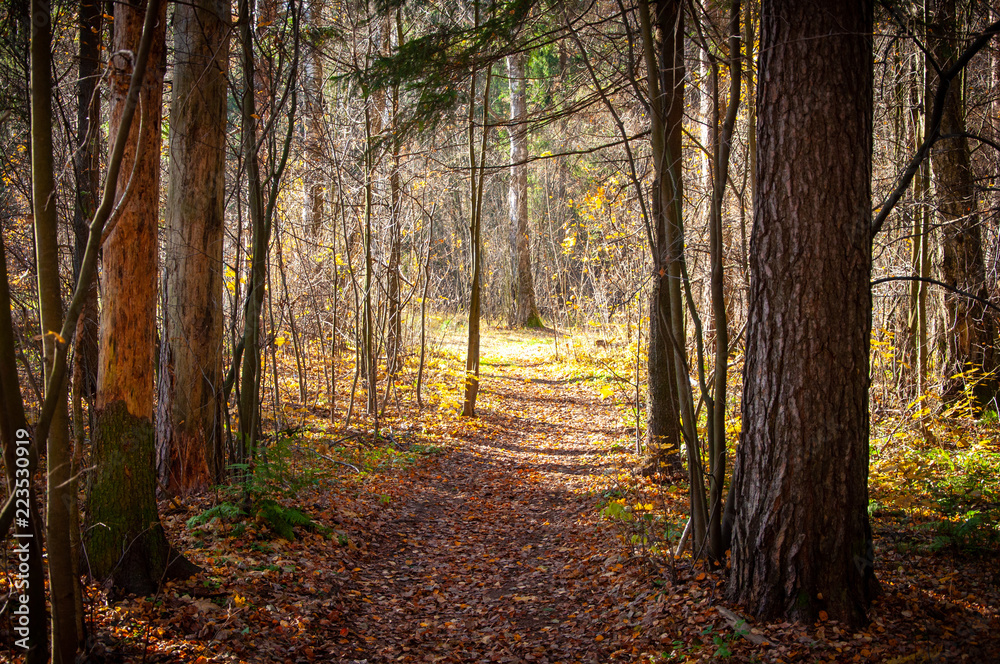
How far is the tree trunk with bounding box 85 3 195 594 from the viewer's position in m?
3.62

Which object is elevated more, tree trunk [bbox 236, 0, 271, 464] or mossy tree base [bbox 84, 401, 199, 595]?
tree trunk [bbox 236, 0, 271, 464]

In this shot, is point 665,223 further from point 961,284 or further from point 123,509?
point 961,284

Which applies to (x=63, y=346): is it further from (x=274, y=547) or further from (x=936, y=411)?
(x=936, y=411)

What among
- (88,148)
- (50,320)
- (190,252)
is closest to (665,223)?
(50,320)

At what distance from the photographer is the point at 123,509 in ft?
12.0

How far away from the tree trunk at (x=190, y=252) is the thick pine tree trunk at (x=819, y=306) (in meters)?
4.61

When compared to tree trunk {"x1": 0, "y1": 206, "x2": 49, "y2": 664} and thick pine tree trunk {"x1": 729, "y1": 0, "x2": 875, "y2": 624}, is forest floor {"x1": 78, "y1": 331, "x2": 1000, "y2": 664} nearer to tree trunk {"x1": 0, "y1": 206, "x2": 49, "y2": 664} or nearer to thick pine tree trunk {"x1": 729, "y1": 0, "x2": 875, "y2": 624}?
thick pine tree trunk {"x1": 729, "y1": 0, "x2": 875, "y2": 624}

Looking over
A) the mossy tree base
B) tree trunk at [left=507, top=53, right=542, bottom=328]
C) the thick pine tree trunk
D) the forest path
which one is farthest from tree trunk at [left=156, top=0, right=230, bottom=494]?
tree trunk at [left=507, top=53, right=542, bottom=328]

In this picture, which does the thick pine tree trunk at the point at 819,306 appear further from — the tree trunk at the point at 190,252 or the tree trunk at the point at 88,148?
the tree trunk at the point at 88,148

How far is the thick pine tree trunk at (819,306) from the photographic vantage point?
3.50 metres

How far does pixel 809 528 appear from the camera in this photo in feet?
11.6

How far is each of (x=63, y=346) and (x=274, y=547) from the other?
3.11m

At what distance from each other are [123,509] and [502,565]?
304 cm

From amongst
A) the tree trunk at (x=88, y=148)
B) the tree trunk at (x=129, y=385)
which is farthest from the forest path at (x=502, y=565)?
the tree trunk at (x=88, y=148)
